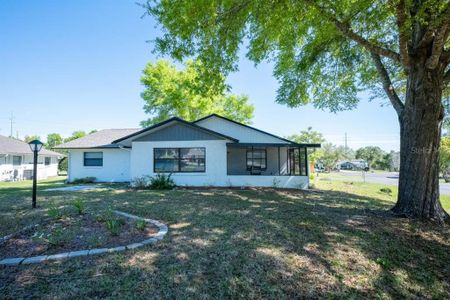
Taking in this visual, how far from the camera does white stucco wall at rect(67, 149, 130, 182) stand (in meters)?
16.5

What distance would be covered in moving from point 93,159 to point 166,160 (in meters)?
7.29

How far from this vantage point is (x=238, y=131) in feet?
50.6

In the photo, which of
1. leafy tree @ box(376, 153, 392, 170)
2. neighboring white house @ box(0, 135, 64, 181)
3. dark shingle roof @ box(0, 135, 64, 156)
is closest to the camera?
neighboring white house @ box(0, 135, 64, 181)

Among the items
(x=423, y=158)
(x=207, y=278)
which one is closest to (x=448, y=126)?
(x=423, y=158)

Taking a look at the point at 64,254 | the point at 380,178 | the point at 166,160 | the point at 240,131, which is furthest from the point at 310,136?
the point at 64,254

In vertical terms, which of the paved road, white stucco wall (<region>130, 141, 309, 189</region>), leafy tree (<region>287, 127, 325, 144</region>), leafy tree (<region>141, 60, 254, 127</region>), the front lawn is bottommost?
the paved road

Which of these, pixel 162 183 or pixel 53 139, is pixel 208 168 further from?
pixel 53 139

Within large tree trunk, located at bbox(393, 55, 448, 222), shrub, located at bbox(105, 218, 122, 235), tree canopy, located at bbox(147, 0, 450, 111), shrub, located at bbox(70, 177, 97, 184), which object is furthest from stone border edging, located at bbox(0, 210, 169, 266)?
shrub, located at bbox(70, 177, 97, 184)

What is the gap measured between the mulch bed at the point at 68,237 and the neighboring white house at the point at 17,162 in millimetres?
20973

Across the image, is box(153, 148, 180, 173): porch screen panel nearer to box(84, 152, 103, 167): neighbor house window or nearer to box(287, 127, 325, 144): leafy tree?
box(84, 152, 103, 167): neighbor house window

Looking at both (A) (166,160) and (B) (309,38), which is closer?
(B) (309,38)

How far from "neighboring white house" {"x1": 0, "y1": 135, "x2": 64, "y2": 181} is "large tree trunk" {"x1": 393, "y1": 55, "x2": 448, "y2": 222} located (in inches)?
1063

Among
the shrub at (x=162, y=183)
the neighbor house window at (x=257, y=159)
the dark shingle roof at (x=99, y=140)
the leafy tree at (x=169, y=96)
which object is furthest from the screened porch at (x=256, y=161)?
the leafy tree at (x=169, y=96)

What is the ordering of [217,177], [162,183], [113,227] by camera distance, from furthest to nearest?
[217,177] → [162,183] → [113,227]
